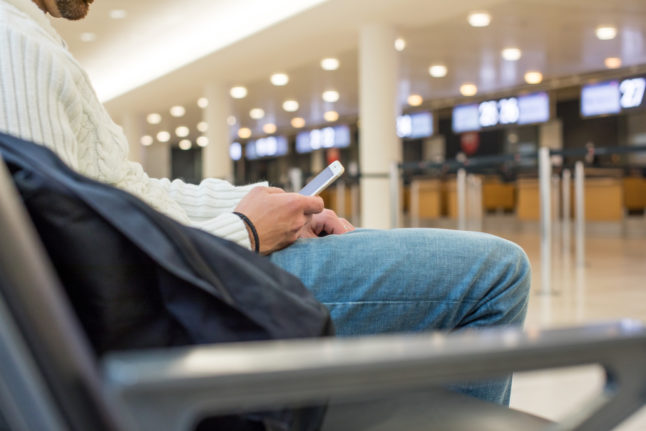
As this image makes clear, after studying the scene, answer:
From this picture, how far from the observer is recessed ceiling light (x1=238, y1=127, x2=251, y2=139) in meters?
17.2

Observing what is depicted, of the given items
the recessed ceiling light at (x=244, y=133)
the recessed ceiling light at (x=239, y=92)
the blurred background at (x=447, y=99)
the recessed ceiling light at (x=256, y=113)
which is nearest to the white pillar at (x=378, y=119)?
the blurred background at (x=447, y=99)

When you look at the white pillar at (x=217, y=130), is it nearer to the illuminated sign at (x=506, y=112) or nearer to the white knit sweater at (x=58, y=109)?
the illuminated sign at (x=506, y=112)

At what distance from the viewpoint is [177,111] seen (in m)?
13.4

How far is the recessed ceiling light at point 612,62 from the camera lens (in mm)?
9258

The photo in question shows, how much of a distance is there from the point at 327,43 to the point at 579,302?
16.3 ft

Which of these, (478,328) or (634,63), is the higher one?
(634,63)

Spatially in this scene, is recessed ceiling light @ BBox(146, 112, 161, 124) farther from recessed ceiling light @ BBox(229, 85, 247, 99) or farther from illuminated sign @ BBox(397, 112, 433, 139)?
illuminated sign @ BBox(397, 112, 433, 139)

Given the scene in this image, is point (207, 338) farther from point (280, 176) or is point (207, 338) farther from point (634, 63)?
point (280, 176)

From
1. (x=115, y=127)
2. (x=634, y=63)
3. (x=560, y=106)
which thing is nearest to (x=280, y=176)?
(x=560, y=106)

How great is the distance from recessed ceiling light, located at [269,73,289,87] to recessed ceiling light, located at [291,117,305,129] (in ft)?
14.9

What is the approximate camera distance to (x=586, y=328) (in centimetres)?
38

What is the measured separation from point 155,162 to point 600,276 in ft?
63.5

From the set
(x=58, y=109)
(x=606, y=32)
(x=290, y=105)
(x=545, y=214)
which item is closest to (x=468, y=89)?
(x=290, y=105)

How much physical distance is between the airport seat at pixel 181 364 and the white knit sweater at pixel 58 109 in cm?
35
